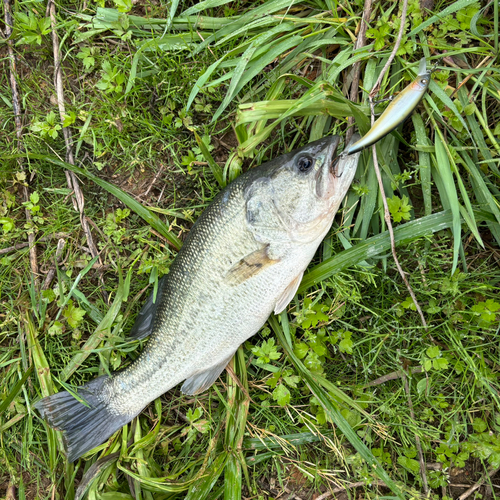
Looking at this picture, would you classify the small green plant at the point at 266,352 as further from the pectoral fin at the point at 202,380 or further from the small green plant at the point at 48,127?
the small green plant at the point at 48,127

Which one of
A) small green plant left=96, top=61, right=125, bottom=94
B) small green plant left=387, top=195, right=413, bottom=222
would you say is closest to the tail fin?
small green plant left=96, top=61, right=125, bottom=94

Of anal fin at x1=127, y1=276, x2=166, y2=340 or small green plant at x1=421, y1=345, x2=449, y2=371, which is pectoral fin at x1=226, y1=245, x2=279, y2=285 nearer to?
anal fin at x1=127, y1=276, x2=166, y2=340

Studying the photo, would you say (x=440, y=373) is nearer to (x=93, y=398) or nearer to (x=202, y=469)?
(x=202, y=469)

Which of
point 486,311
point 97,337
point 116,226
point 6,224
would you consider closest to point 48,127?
point 6,224

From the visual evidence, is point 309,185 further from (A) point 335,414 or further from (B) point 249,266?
(A) point 335,414

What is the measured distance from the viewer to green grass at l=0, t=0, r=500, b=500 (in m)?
2.58

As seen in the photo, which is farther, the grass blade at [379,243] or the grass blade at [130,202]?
the grass blade at [130,202]

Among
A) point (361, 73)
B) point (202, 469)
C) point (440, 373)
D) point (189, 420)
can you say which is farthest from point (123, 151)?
point (440, 373)

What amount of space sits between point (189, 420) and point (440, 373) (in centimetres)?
196

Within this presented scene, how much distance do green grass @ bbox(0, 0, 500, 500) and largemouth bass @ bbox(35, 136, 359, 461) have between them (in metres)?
0.21

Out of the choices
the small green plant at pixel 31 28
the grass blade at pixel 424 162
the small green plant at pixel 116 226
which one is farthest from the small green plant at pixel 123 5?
the grass blade at pixel 424 162

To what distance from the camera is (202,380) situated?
2.83 m

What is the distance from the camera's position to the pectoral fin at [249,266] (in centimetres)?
248

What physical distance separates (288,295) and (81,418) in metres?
1.86
